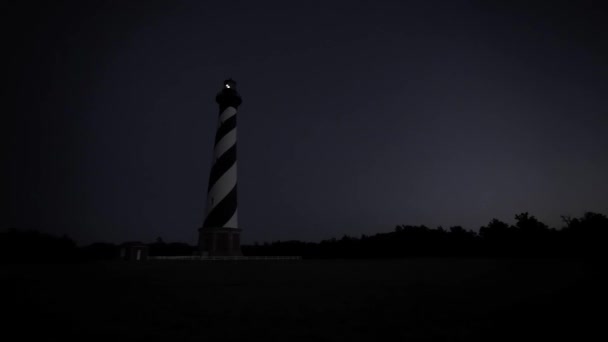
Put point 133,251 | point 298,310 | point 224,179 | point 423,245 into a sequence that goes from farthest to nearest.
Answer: point 423,245, point 224,179, point 133,251, point 298,310

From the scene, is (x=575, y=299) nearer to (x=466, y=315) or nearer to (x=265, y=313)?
(x=466, y=315)

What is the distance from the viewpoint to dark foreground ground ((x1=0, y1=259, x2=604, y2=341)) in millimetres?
4672

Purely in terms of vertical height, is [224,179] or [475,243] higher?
[224,179]

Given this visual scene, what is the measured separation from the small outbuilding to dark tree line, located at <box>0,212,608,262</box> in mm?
2006

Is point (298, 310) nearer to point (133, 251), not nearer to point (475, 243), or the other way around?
point (133, 251)

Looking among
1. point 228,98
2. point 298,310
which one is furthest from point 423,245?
point 298,310

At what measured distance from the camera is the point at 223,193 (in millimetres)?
27688

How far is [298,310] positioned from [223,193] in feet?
74.0

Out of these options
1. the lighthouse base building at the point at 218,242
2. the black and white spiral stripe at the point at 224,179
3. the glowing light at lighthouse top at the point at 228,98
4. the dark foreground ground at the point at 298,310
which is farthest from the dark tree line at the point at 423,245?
the glowing light at lighthouse top at the point at 228,98

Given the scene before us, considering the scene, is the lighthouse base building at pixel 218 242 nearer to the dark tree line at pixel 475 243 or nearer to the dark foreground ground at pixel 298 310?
the dark tree line at pixel 475 243

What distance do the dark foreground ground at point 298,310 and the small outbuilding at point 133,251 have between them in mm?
14499

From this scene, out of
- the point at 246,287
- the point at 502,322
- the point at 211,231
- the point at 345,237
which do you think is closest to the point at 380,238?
the point at 345,237

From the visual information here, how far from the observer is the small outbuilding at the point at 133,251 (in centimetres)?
2319

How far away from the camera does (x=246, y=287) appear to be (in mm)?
9078
